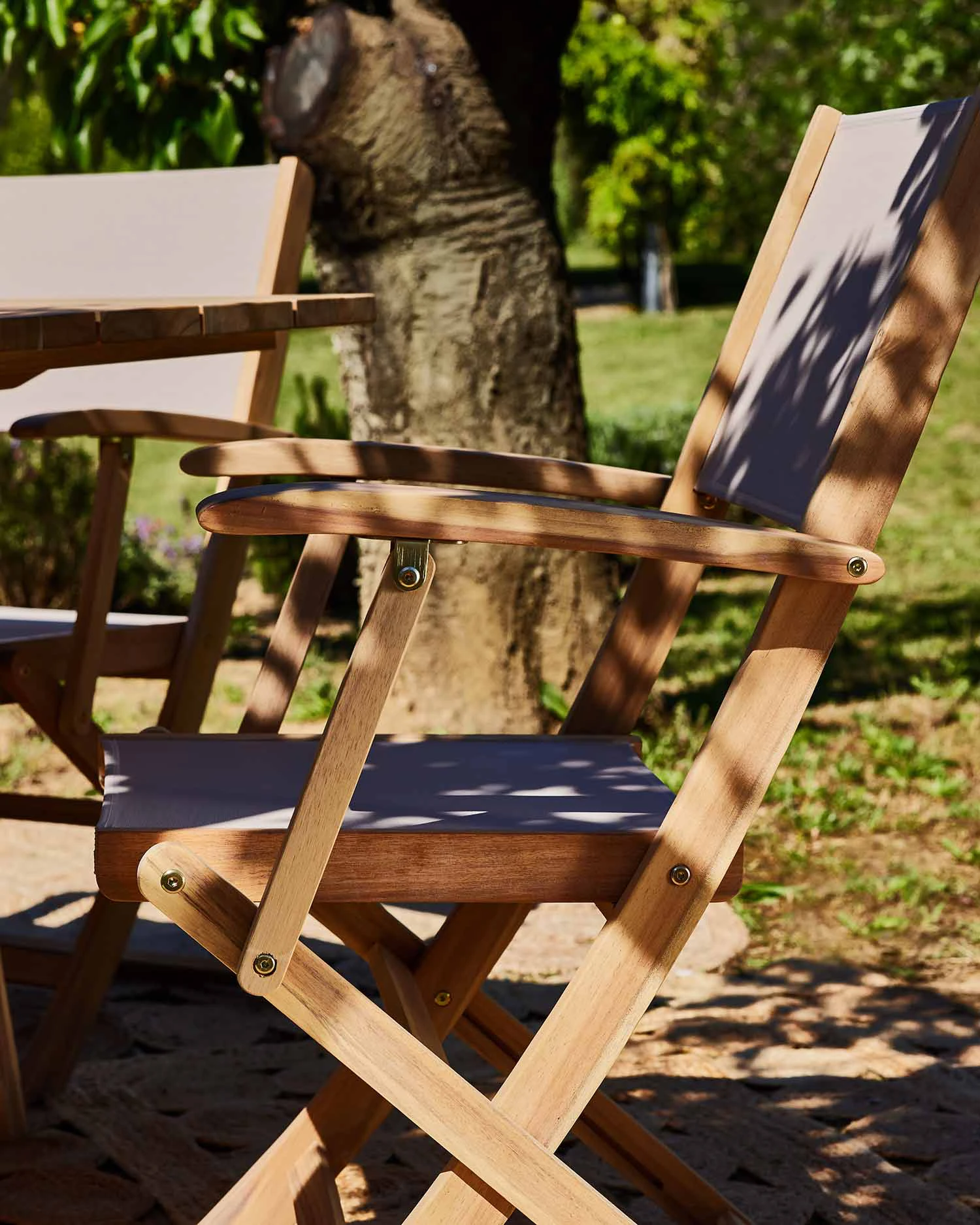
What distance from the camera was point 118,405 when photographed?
9.07ft

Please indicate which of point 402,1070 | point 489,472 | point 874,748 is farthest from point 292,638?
point 874,748

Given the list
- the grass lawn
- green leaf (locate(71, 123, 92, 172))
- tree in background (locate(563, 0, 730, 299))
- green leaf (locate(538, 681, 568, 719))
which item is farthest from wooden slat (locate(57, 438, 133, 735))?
tree in background (locate(563, 0, 730, 299))

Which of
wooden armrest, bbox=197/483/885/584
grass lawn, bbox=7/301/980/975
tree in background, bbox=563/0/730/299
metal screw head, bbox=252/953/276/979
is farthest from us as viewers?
tree in background, bbox=563/0/730/299

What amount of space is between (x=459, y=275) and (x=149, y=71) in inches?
55.2

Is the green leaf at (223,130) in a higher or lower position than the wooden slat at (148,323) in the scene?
lower

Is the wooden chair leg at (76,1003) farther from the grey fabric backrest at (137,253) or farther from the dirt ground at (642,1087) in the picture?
the grey fabric backrest at (137,253)

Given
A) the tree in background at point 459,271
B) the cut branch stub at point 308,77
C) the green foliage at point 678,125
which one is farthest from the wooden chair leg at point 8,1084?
the green foliage at point 678,125

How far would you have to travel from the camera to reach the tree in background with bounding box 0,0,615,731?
395 centimetres

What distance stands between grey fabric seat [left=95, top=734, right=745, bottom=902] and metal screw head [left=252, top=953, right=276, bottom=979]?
0.09 metres

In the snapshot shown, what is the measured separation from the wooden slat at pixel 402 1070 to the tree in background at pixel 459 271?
2655mm

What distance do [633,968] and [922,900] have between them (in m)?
1.99

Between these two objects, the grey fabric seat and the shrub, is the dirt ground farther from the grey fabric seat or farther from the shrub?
the shrub

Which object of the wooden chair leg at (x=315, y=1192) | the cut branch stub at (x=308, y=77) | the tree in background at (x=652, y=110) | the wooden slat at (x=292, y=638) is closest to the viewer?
the wooden chair leg at (x=315, y=1192)

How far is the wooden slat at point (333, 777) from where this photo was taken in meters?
1.30
